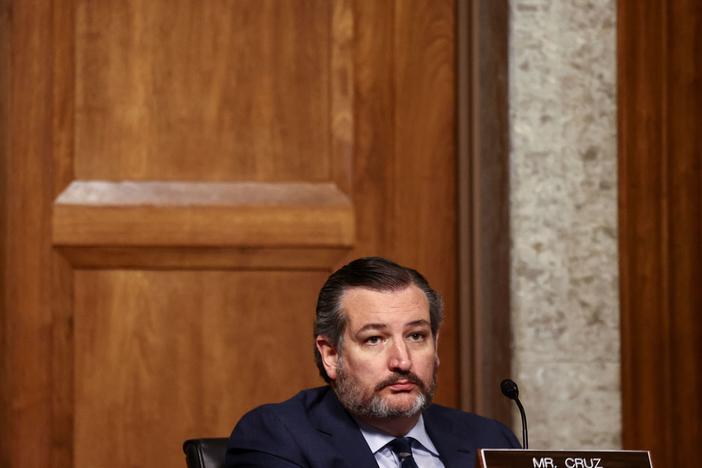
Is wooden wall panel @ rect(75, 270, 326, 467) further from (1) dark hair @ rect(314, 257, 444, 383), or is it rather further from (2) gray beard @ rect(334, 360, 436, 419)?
(2) gray beard @ rect(334, 360, 436, 419)

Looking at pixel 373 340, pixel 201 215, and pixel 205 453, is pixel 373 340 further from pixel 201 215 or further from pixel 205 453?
pixel 201 215

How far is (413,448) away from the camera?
2.59m

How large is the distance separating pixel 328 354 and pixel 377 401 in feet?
0.59

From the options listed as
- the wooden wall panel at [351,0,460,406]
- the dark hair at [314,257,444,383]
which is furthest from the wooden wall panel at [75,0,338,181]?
the dark hair at [314,257,444,383]

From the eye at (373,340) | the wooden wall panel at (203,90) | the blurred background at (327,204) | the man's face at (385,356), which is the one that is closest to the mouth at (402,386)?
the man's face at (385,356)

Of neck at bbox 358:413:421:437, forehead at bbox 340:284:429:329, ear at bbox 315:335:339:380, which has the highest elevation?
forehead at bbox 340:284:429:329

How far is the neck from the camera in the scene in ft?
8.32

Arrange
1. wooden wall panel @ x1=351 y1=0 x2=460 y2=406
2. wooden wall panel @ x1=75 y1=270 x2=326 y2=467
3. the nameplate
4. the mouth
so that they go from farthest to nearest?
wooden wall panel @ x1=351 y1=0 x2=460 y2=406 < wooden wall panel @ x1=75 y1=270 x2=326 y2=467 < the mouth < the nameplate

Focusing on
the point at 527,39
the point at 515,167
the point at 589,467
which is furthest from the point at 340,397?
the point at 527,39

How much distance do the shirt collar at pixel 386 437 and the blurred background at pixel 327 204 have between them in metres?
0.51

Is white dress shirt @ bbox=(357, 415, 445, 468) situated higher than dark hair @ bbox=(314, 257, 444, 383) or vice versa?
dark hair @ bbox=(314, 257, 444, 383)

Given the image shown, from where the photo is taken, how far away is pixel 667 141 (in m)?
3.17

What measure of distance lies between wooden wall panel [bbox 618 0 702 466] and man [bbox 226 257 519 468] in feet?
2.24

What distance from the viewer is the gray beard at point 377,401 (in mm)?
2469
